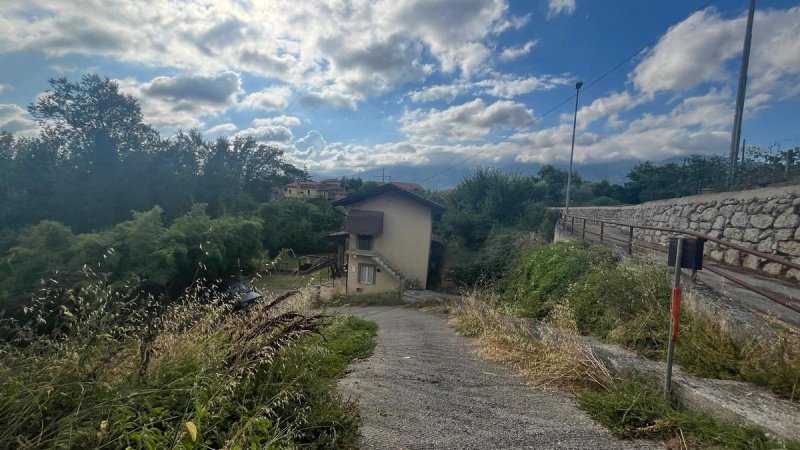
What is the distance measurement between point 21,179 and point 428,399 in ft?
120

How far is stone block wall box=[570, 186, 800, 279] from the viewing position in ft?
19.1

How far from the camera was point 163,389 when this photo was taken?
7.30 ft

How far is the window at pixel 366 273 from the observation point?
73.8ft

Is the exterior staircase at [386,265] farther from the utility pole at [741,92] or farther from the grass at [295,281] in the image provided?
the utility pole at [741,92]

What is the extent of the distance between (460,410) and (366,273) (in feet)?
64.2

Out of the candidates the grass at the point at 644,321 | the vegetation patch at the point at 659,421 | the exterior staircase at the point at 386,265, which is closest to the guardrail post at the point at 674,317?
the vegetation patch at the point at 659,421

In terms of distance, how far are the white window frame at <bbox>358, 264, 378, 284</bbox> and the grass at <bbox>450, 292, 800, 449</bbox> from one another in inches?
669

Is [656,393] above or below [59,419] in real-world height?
below

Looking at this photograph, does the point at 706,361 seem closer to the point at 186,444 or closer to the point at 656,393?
the point at 656,393

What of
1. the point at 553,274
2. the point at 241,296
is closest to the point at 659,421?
the point at 241,296

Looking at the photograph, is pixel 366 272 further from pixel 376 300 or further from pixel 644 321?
pixel 644 321

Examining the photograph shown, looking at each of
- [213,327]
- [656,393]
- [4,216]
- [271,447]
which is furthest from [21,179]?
[656,393]

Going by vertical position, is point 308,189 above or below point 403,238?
above

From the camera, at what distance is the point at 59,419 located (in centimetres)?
188
